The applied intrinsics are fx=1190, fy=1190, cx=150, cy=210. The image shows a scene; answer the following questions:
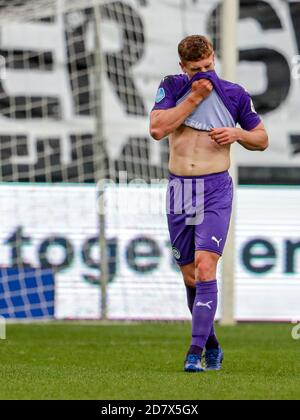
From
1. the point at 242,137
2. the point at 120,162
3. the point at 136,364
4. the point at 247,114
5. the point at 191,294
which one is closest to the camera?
the point at 242,137

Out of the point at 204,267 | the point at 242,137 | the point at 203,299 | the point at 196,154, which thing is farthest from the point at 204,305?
the point at 242,137

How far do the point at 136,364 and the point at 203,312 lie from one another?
3.67ft

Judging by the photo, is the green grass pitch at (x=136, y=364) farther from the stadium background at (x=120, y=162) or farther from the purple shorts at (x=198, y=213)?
the stadium background at (x=120, y=162)

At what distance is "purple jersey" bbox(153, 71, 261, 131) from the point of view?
265 inches

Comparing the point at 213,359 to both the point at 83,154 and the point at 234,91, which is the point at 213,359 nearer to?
the point at 234,91

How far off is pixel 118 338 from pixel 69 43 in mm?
4540

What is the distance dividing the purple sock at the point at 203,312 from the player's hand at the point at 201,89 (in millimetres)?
1032

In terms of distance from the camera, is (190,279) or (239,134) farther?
(190,279)

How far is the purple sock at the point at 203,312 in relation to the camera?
6570 millimetres

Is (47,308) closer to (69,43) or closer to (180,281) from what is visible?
(180,281)

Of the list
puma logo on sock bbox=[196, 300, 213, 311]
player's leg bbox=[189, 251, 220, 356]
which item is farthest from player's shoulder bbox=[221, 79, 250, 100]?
puma logo on sock bbox=[196, 300, 213, 311]

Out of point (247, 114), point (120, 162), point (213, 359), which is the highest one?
point (247, 114)

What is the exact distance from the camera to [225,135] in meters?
6.61

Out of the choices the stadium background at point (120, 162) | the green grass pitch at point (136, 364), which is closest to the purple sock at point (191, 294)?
the green grass pitch at point (136, 364)
